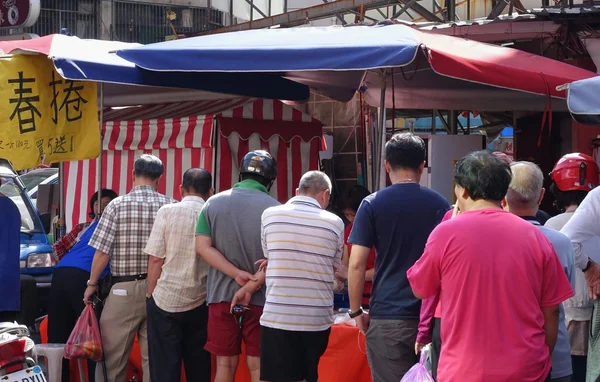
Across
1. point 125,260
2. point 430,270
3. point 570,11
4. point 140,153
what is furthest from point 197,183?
point 570,11

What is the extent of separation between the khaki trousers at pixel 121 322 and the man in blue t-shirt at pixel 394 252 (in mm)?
2431

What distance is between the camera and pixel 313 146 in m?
9.98

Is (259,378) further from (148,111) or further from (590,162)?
(148,111)

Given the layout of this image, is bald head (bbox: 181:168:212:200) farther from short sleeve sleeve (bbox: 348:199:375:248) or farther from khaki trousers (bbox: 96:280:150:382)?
short sleeve sleeve (bbox: 348:199:375:248)

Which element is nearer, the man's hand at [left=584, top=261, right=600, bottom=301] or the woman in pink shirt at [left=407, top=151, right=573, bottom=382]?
the woman in pink shirt at [left=407, top=151, right=573, bottom=382]

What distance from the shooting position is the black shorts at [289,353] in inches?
223

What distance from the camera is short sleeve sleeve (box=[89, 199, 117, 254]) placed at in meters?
6.84

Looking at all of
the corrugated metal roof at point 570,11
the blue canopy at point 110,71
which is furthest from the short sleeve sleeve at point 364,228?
the corrugated metal roof at point 570,11

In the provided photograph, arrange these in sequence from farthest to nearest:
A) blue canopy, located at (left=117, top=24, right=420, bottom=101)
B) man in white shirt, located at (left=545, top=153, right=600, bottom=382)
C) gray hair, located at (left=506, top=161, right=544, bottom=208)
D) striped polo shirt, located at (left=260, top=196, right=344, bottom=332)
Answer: blue canopy, located at (left=117, top=24, right=420, bottom=101) < striped polo shirt, located at (left=260, top=196, right=344, bottom=332) < man in white shirt, located at (left=545, top=153, right=600, bottom=382) < gray hair, located at (left=506, top=161, right=544, bottom=208)

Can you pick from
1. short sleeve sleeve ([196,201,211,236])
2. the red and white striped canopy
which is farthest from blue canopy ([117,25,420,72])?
the red and white striped canopy

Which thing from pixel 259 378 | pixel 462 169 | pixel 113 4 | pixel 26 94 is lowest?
pixel 259 378

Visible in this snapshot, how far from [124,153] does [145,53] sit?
3480 millimetres

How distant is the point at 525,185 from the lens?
4.51 meters

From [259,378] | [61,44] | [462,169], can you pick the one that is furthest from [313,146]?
[462,169]
